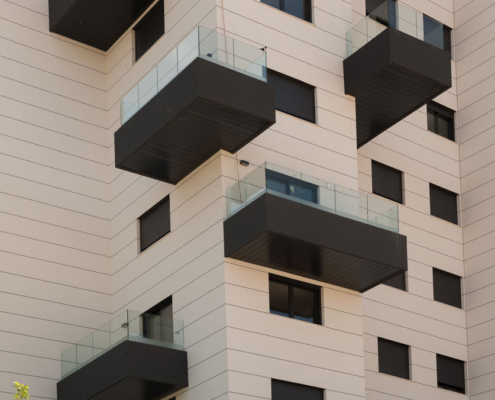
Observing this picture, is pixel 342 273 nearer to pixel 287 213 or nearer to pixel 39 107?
pixel 287 213

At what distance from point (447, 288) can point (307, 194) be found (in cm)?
783

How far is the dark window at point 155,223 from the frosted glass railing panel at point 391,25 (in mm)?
5799

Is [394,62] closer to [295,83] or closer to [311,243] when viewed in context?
[295,83]

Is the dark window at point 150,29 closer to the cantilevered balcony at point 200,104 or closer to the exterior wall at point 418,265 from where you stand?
the cantilevered balcony at point 200,104

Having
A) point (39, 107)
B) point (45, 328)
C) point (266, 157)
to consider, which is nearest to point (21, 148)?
→ point (39, 107)

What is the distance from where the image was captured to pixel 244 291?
22.2 m

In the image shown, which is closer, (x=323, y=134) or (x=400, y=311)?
(x=323, y=134)

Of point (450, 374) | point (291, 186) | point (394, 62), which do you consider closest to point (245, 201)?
point (291, 186)

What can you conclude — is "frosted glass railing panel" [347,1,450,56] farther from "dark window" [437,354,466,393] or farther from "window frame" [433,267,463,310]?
"dark window" [437,354,466,393]

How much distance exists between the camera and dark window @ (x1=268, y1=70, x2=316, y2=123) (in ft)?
79.3

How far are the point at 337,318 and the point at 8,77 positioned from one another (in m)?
10.4

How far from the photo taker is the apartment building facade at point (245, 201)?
2209 cm

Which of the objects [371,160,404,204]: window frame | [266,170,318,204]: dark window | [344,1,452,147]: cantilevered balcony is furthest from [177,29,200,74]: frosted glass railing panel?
[371,160,404,204]: window frame

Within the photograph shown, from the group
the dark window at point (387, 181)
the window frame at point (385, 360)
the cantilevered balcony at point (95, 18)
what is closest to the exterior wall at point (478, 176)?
the window frame at point (385, 360)
